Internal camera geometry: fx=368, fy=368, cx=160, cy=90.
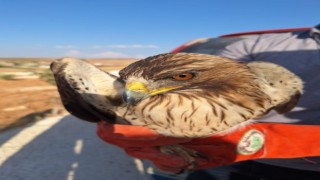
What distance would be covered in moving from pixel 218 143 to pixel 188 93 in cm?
46

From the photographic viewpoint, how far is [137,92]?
1.11 m

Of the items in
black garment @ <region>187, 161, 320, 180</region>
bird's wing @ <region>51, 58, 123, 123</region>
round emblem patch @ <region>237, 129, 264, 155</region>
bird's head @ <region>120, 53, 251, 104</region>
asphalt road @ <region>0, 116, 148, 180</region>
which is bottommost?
asphalt road @ <region>0, 116, 148, 180</region>

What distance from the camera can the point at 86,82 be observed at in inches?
53.2

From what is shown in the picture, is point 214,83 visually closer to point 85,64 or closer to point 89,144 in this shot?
point 85,64

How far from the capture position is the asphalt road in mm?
4469

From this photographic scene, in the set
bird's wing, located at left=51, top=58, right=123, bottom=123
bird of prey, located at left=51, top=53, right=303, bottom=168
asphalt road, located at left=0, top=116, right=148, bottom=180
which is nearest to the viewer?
bird of prey, located at left=51, top=53, right=303, bottom=168

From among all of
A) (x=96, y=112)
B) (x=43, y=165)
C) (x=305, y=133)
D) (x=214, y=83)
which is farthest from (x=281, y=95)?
(x=43, y=165)

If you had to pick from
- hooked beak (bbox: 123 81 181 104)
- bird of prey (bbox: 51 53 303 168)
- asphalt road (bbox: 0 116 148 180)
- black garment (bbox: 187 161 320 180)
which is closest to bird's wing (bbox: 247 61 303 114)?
bird of prey (bbox: 51 53 303 168)

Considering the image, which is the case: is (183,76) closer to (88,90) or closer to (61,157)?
(88,90)

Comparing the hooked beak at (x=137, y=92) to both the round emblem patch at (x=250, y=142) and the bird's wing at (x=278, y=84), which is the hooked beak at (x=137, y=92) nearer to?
the bird's wing at (x=278, y=84)

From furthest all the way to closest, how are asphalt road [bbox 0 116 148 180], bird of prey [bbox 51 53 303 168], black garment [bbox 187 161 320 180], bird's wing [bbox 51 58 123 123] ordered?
asphalt road [bbox 0 116 148 180]
black garment [bbox 187 161 320 180]
bird's wing [bbox 51 58 123 123]
bird of prey [bbox 51 53 303 168]

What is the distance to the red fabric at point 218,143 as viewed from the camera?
1.32 metres

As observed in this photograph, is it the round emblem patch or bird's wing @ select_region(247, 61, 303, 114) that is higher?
bird's wing @ select_region(247, 61, 303, 114)

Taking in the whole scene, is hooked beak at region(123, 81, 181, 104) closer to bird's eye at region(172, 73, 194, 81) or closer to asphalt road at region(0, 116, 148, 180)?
bird's eye at region(172, 73, 194, 81)
